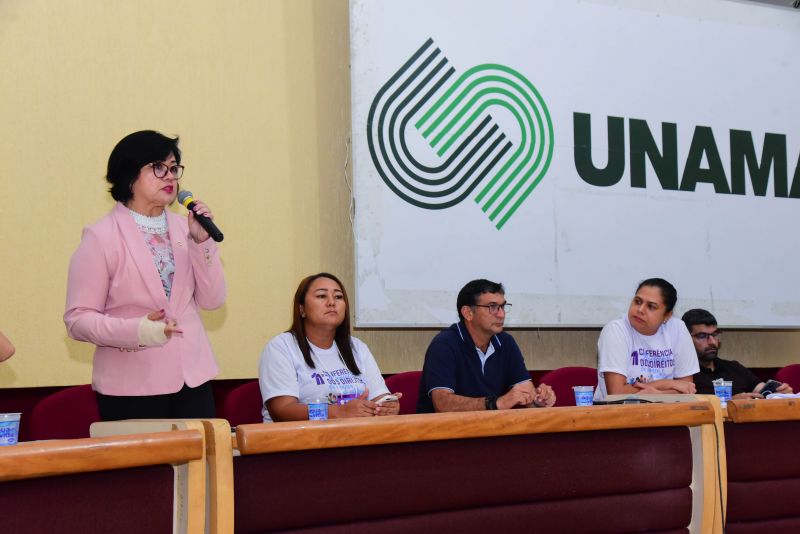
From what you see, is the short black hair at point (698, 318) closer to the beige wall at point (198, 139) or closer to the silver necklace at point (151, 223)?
the beige wall at point (198, 139)

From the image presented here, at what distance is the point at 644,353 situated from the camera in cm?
338

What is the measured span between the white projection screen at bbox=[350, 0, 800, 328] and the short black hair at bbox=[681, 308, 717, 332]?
0.29 metres

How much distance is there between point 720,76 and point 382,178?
6.00ft

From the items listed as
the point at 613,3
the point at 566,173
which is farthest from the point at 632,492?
the point at 613,3

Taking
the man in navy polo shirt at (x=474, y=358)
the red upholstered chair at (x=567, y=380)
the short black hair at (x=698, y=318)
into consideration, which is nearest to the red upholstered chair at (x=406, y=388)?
the man in navy polo shirt at (x=474, y=358)

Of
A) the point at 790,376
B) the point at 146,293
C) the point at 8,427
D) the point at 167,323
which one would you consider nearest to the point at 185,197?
the point at 146,293

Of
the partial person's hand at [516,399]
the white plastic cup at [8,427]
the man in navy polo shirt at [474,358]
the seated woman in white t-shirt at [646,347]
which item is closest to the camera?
the white plastic cup at [8,427]

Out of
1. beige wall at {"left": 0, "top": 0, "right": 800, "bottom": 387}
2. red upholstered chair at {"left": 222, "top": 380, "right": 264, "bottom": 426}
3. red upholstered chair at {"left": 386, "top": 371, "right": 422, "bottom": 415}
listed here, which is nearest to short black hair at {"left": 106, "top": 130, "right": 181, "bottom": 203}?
red upholstered chair at {"left": 222, "top": 380, "right": 264, "bottom": 426}

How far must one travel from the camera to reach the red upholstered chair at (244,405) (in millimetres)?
2863

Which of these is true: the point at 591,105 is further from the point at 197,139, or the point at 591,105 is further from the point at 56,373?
the point at 56,373

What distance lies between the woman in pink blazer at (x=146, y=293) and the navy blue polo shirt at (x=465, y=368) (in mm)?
998

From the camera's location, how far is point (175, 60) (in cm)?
342

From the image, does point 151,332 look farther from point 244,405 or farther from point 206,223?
point 244,405

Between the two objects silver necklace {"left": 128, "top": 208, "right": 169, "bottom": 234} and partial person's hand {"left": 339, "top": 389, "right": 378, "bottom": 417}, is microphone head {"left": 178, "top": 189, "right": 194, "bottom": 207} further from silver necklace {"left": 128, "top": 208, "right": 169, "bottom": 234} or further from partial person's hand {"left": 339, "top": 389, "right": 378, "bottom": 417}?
partial person's hand {"left": 339, "top": 389, "right": 378, "bottom": 417}
